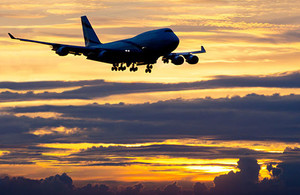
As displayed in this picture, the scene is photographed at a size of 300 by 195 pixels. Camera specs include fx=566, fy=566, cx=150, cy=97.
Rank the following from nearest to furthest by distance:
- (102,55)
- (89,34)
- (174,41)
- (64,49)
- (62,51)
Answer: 1. (62,51)
2. (64,49)
3. (102,55)
4. (174,41)
5. (89,34)

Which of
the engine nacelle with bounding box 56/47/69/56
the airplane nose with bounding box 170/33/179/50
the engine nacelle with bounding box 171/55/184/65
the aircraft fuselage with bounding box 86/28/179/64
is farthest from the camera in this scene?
the engine nacelle with bounding box 171/55/184/65

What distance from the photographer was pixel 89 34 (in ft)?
493

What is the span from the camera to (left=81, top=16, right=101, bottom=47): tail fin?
148000mm

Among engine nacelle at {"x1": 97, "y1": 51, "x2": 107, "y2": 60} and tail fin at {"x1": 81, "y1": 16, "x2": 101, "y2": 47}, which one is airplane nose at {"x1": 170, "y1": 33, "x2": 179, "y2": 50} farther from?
tail fin at {"x1": 81, "y1": 16, "x2": 101, "y2": 47}

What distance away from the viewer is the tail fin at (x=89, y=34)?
486 ft

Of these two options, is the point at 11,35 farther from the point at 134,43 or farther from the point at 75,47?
the point at 134,43

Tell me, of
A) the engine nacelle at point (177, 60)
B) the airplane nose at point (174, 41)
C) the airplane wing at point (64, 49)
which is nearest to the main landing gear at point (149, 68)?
the engine nacelle at point (177, 60)

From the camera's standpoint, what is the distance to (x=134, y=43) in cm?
11619

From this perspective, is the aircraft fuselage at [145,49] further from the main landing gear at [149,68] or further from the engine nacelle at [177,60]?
the engine nacelle at [177,60]

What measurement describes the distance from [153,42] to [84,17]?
160ft

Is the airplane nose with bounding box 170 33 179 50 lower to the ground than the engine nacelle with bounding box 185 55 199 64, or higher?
higher

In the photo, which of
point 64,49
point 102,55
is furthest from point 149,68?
point 64,49

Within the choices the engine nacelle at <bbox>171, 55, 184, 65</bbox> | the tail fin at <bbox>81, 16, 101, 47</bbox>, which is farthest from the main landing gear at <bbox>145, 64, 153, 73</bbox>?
the tail fin at <bbox>81, 16, 101, 47</bbox>

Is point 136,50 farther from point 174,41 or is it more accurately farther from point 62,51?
point 62,51
